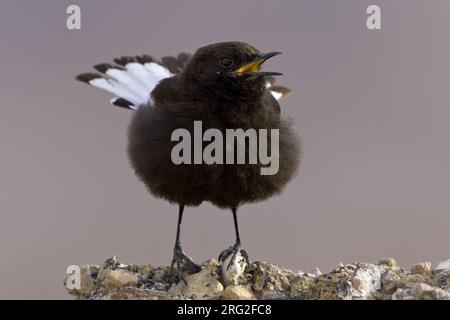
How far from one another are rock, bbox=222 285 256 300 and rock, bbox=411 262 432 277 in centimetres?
125

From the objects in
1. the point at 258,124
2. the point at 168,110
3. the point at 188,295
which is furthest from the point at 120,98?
the point at 188,295

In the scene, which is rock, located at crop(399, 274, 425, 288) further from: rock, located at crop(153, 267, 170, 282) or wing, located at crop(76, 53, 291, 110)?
wing, located at crop(76, 53, 291, 110)

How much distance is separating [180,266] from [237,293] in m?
0.71

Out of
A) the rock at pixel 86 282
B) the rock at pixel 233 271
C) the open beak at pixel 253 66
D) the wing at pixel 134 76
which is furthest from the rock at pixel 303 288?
the wing at pixel 134 76

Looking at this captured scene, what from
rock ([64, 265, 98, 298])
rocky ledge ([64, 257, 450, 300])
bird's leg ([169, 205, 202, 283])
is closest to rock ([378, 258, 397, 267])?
rocky ledge ([64, 257, 450, 300])

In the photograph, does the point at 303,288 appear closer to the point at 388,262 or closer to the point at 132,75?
the point at 388,262

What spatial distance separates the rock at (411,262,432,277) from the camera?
4.96 metres

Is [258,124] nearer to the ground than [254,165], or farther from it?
farther from it

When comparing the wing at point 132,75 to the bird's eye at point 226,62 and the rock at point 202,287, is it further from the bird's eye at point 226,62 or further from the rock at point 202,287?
the rock at point 202,287

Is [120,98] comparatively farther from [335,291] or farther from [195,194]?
[335,291]

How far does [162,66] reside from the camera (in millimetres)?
7082

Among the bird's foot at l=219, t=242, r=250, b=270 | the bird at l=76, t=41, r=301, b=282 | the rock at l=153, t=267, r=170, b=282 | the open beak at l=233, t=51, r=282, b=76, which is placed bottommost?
the rock at l=153, t=267, r=170, b=282

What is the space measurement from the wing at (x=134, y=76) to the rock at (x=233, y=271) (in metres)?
2.16

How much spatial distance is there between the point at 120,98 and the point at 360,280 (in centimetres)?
332
